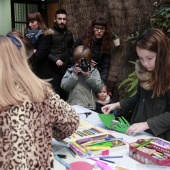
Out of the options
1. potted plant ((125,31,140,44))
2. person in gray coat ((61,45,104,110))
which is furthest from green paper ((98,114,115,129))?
potted plant ((125,31,140,44))

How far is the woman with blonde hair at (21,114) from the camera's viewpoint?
113 cm

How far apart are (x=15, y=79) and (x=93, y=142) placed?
67 cm

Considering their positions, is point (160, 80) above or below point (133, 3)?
below

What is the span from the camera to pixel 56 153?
157 cm

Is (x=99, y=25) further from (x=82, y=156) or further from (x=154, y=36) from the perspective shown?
(x=82, y=156)

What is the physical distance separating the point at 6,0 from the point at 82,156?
687cm

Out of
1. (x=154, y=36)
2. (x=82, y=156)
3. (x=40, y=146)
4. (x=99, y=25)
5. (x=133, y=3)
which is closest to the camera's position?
(x=40, y=146)

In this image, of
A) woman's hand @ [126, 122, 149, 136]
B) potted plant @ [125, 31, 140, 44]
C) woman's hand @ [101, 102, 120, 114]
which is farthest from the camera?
potted plant @ [125, 31, 140, 44]

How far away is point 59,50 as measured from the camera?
12.5ft

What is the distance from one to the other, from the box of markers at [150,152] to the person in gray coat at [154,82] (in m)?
0.25

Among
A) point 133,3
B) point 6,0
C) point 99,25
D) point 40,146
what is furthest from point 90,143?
point 6,0

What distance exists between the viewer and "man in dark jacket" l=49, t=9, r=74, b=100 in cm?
378

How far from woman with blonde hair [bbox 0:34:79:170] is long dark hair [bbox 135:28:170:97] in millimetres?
859

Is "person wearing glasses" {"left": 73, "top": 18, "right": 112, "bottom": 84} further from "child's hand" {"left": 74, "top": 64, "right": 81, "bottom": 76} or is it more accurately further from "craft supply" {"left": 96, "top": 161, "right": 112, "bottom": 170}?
"craft supply" {"left": 96, "top": 161, "right": 112, "bottom": 170}
